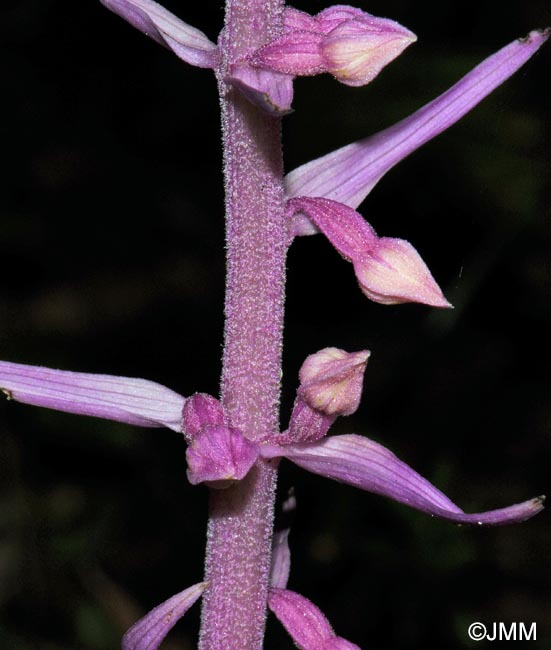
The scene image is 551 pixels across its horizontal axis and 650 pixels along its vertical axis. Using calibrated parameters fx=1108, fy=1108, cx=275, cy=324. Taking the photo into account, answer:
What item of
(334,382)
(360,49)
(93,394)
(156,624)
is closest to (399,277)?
(334,382)

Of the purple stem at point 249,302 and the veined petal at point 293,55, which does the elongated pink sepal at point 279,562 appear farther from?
the veined petal at point 293,55

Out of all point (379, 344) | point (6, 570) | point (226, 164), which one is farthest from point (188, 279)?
Result: point (226, 164)

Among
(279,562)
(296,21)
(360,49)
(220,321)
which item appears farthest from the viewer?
(220,321)

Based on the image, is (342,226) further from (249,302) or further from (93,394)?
(93,394)

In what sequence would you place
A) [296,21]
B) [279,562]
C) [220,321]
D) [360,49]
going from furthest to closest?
1. [220,321]
2. [279,562]
3. [296,21]
4. [360,49]

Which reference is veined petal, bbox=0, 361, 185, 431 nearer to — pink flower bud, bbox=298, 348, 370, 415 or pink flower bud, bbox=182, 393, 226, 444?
pink flower bud, bbox=182, 393, 226, 444

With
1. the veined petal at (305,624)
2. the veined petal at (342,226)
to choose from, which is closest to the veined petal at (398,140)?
the veined petal at (342,226)

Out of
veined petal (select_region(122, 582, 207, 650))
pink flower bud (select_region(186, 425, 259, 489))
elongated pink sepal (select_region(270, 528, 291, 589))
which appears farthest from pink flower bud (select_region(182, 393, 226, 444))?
elongated pink sepal (select_region(270, 528, 291, 589))

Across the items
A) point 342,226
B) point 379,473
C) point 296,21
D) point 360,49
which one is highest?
point 296,21

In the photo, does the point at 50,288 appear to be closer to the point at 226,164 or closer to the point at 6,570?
the point at 6,570
